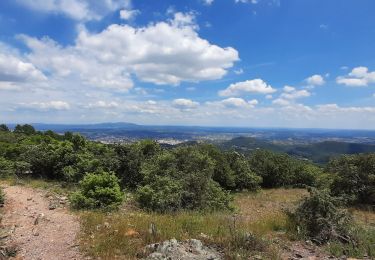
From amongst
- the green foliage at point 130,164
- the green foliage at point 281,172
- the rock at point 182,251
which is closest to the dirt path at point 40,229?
the rock at point 182,251

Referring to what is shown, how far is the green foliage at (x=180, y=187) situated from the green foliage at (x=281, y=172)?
659 inches

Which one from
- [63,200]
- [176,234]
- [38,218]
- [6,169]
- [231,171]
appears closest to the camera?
[176,234]

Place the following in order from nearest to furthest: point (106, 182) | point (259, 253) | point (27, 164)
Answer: point (259, 253) → point (106, 182) → point (27, 164)

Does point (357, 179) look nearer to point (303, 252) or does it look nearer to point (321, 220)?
point (321, 220)

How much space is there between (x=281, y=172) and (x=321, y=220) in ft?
91.2

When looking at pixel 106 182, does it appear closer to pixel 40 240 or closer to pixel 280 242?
pixel 40 240

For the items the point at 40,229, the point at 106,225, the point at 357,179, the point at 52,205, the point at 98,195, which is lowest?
the point at 357,179

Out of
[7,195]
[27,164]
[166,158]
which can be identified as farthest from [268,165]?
[7,195]

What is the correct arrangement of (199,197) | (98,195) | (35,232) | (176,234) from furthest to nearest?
(199,197) → (98,195) → (35,232) → (176,234)

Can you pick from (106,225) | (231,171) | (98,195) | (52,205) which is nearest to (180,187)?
(98,195)

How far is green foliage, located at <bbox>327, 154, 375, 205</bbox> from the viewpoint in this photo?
23.6 m

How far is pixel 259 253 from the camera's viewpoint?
732cm

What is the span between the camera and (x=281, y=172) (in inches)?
1409

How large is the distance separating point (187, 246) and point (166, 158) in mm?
12432
